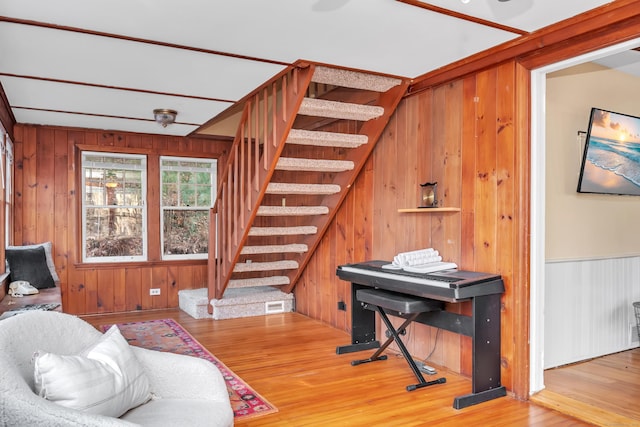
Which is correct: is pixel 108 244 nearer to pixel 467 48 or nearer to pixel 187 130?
pixel 187 130

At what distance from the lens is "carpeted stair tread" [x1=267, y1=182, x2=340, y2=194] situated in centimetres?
430

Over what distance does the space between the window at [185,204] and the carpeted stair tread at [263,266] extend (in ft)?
4.55

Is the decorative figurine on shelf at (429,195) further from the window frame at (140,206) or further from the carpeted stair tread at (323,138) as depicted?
the window frame at (140,206)

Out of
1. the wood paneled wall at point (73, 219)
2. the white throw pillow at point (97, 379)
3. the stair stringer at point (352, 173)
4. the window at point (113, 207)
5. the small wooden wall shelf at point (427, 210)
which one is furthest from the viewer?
the window at point (113, 207)

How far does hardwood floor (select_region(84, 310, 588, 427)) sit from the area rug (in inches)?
2.9

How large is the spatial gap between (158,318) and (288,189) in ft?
7.73

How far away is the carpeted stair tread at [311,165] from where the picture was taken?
13.7 feet

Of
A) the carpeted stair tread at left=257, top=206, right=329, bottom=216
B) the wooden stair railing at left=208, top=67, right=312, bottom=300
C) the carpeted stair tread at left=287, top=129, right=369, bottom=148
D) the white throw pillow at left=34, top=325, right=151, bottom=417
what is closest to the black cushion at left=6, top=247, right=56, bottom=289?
the wooden stair railing at left=208, top=67, right=312, bottom=300

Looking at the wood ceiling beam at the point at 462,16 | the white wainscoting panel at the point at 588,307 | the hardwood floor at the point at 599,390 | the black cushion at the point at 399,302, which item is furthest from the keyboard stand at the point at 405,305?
the wood ceiling beam at the point at 462,16

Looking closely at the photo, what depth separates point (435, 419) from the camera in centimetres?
274

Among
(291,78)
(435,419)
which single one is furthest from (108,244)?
(435,419)

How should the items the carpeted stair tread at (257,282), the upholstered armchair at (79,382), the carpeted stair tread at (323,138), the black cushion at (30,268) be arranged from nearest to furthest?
the upholstered armchair at (79,382)
the carpeted stair tread at (323,138)
the black cushion at (30,268)
the carpeted stair tread at (257,282)

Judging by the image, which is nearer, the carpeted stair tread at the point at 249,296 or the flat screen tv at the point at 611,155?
the flat screen tv at the point at 611,155

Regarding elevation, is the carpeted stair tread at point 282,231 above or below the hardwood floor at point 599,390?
above
